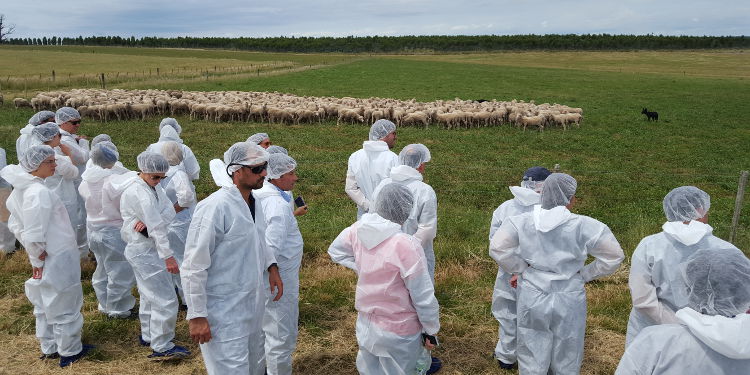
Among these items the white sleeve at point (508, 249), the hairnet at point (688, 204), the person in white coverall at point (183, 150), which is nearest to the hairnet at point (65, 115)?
the person in white coverall at point (183, 150)

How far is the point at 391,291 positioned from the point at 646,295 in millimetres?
1730

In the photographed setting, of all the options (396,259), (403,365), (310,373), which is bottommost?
(310,373)

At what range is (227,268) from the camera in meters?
3.96

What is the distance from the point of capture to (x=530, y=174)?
517 centimetres

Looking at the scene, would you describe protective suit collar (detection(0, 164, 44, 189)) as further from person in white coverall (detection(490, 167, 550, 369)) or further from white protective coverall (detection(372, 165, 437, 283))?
person in white coverall (detection(490, 167, 550, 369))

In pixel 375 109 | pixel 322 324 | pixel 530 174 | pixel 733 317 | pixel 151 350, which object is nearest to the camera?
pixel 733 317

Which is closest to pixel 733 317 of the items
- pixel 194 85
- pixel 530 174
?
pixel 530 174

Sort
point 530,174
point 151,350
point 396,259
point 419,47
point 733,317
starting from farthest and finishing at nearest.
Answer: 1. point 419,47
2. point 151,350
3. point 530,174
4. point 396,259
5. point 733,317

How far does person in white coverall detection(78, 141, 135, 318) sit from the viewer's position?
607 centimetres

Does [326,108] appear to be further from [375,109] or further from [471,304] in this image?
[471,304]

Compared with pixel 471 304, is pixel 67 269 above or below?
above

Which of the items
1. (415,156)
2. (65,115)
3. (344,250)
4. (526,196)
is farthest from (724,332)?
(65,115)

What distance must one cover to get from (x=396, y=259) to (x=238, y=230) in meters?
1.13

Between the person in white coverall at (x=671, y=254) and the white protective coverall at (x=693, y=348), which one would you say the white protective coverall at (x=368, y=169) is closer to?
the person in white coverall at (x=671, y=254)
